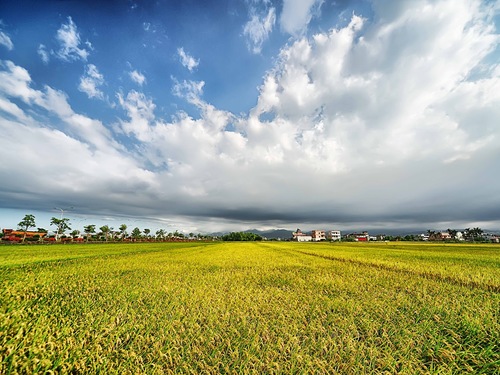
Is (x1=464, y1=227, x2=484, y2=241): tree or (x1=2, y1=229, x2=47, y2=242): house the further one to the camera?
(x1=464, y1=227, x2=484, y2=241): tree

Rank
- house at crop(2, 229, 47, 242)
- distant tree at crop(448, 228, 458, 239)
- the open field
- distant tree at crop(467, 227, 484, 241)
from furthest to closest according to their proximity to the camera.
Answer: distant tree at crop(448, 228, 458, 239)
distant tree at crop(467, 227, 484, 241)
house at crop(2, 229, 47, 242)
the open field

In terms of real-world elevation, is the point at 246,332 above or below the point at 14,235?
above

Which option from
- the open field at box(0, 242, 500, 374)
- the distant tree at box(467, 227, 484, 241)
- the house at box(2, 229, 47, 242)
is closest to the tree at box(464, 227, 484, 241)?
the distant tree at box(467, 227, 484, 241)

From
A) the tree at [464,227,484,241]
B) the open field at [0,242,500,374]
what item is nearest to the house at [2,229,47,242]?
the open field at [0,242,500,374]

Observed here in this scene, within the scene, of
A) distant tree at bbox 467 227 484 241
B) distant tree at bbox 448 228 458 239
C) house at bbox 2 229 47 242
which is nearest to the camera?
house at bbox 2 229 47 242

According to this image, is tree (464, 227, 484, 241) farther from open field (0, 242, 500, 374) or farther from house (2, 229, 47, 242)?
house (2, 229, 47, 242)

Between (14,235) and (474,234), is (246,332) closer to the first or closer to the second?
Answer: (14,235)

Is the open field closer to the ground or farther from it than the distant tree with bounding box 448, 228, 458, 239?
farther from it

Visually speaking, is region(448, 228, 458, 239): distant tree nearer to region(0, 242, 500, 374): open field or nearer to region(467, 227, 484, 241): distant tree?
region(467, 227, 484, 241): distant tree

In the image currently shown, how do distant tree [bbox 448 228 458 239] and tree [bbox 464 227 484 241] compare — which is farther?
distant tree [bbox 448 228 458 239]

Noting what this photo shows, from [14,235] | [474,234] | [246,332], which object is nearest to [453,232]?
[474,234]

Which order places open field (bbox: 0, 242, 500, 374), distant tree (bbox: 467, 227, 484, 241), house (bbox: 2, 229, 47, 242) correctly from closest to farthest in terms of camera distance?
open field (bbox: 0, 242, 500, 374), house (bbox: 2, 229, 47, 242), distant tree (bbox: 467, 227, 484, 241)

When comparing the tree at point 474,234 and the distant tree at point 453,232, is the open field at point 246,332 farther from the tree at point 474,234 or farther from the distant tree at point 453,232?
the distant tree at point 453,232

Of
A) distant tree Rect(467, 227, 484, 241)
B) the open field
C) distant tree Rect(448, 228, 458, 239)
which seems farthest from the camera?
distant tree Rect(448, 228, 458, 239)
